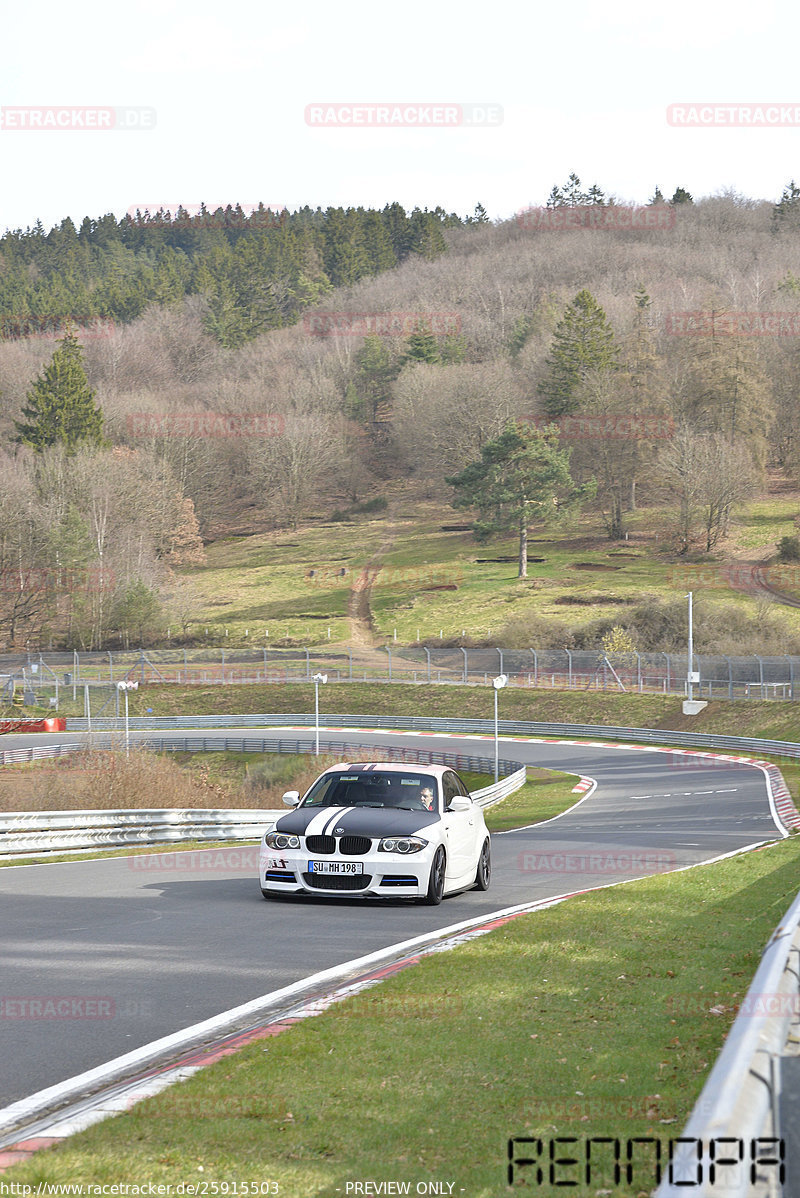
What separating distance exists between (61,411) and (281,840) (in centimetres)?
9579

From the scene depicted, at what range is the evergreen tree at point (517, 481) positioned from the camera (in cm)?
8906

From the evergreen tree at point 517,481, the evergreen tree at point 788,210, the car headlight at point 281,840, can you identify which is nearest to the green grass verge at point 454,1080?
the car headlight at point 281,840

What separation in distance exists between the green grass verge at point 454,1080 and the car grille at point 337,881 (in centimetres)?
256

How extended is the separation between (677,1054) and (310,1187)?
2.55m

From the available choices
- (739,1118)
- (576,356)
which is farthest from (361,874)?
(576,356)

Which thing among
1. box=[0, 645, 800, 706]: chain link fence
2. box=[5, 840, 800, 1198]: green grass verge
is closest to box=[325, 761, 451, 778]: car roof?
box=[5, 840, 800, 1198]: green grass verge

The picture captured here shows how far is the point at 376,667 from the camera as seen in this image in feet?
239

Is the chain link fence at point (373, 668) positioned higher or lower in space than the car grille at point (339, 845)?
lower

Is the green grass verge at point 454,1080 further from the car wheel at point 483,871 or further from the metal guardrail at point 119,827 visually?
the metal guardrail at point 119,827

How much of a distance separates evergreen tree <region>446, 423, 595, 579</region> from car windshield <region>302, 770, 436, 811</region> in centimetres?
7642

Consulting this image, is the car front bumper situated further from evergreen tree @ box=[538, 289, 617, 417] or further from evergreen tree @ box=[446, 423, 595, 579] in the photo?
evergreen tree @ box=[538, 289, 617, 417]

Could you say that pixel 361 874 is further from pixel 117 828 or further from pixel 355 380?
pixel 355 380


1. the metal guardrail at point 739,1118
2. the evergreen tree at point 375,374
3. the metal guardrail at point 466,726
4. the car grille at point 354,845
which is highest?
the evergreen tree at point 375,374

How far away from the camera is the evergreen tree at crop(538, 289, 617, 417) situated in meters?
105
